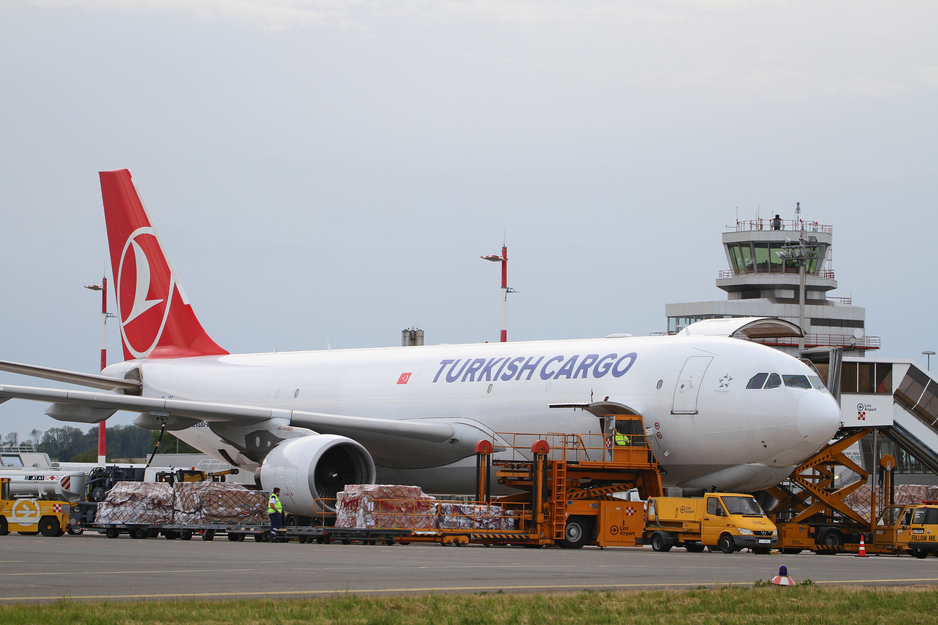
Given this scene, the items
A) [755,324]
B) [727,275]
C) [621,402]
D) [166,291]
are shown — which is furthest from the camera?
[727,275]

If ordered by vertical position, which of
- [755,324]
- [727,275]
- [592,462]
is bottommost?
[592,462]

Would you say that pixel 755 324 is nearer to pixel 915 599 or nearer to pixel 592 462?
pixel 592 462

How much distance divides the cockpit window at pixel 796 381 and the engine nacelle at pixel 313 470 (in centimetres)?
790

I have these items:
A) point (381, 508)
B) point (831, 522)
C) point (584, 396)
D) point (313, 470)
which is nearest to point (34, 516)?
point (313, 470)

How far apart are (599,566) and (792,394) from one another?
7.78 meters

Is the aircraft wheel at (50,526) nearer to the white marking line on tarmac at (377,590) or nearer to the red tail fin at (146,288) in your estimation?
the red tail fin at (146,288)

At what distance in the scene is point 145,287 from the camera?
105 feet

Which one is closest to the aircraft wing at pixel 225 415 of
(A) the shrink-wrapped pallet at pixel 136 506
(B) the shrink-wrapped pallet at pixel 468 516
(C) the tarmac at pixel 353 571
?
(A) the shrink-wrapped pallet at pixel 136 506

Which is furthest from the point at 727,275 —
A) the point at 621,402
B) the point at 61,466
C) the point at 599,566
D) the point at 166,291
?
the point at 599,566

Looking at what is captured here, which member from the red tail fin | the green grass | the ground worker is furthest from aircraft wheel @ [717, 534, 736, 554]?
the red tail fin

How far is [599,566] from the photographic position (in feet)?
50.1

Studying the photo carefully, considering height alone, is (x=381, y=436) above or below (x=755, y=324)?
below

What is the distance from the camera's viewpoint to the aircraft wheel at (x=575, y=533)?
21.5m

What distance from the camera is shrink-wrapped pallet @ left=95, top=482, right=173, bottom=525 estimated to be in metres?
22.5
